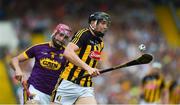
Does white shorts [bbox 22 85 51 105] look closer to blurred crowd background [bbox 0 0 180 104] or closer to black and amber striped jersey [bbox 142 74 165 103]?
black and amber striped jersey [bbox 142 74 165 103]

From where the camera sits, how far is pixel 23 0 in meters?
22.4

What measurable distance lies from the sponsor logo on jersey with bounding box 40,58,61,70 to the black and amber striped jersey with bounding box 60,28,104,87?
109 cm

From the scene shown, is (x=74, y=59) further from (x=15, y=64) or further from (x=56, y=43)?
(x=15, y=64)

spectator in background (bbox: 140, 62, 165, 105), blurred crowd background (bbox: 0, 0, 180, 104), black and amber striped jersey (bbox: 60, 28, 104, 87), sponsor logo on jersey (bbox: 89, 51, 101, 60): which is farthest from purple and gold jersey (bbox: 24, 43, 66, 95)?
blurred crowd background (bbox: 0, 0, 180, 104)

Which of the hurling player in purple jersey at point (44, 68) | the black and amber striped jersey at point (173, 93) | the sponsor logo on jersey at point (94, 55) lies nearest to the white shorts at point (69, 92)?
the sponsor logo on jersey at point (94, 55)

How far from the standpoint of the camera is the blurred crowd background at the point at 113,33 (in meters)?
18.0

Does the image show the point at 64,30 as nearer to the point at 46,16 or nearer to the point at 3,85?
the point at 3,85

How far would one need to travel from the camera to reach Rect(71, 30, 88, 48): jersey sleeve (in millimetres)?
9305

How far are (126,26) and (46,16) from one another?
98.5 inches

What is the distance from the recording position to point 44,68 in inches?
425

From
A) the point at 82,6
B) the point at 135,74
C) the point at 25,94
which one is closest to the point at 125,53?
the point at 135,74

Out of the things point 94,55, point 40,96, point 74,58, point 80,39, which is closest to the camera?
point 74,58

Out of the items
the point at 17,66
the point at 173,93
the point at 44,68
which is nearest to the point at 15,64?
the point at 17,66

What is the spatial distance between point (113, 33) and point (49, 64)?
10.4m
